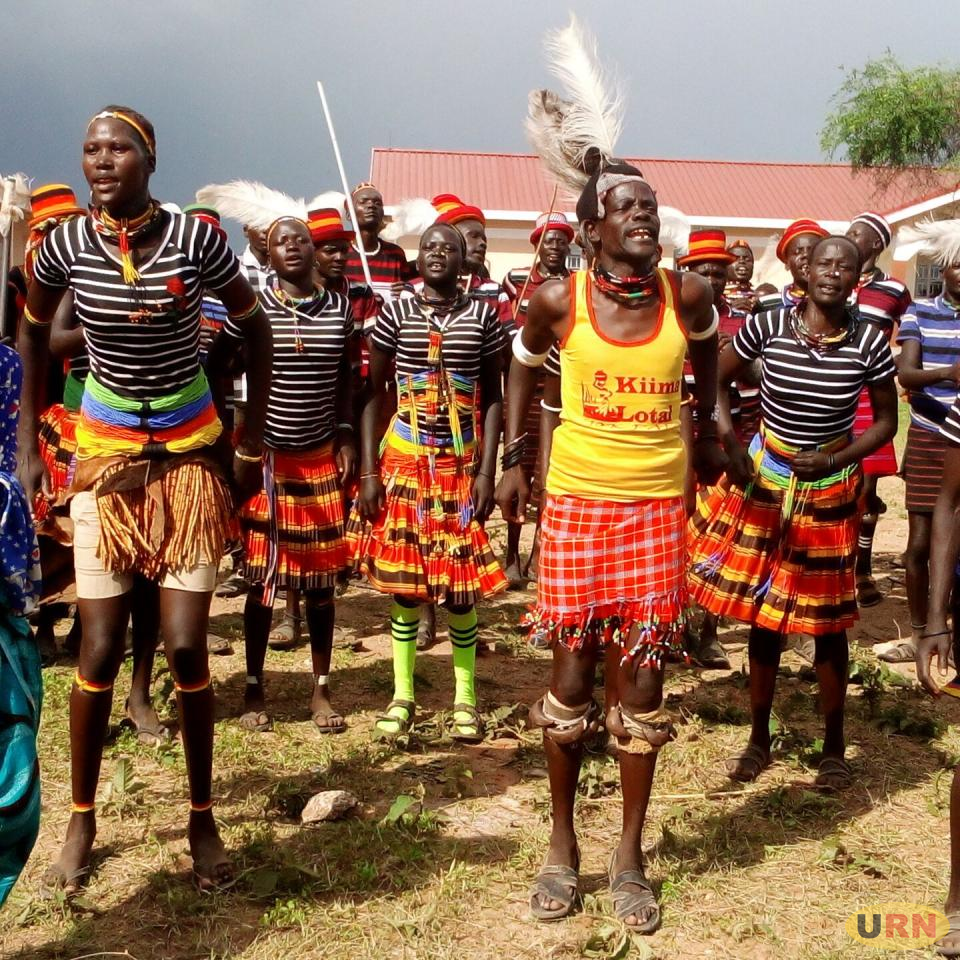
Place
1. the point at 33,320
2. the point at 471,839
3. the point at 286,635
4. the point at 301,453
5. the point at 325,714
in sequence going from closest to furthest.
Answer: the point at 33,320 < the point at 471,839 < the point at 325,714 < the point at 301,453 < the point at 286,635

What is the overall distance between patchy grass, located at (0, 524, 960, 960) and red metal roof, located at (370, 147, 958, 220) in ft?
72.6

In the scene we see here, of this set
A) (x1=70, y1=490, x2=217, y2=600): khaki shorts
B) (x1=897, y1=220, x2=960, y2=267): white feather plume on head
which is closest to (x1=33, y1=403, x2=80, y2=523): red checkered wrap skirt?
(x1=70, y1=490, x2=217, y2=600): khaki shorts

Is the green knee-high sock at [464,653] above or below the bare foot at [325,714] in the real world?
above

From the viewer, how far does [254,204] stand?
19.1 ft

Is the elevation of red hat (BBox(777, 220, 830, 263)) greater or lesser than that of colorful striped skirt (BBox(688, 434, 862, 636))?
greater

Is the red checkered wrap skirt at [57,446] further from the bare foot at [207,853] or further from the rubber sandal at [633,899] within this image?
the rubber sandal at [633,899]

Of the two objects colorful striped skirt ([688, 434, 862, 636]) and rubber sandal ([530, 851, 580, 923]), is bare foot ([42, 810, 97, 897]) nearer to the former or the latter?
rubber sandal ([530, 851, 580, 923])

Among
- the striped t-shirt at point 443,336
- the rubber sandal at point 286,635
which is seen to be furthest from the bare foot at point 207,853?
the rubber sandal at point 286,635

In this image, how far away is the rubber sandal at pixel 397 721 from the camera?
5047mm

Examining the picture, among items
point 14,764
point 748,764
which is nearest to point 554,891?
point 748,764

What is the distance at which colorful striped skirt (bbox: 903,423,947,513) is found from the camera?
6.12 meters

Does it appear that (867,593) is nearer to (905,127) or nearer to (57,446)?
(57,446)

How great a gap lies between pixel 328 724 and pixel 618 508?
7.33ft

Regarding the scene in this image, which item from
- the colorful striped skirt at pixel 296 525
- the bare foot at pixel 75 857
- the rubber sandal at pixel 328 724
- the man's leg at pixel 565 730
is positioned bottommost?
the rubber sandal at pixel 328 724
